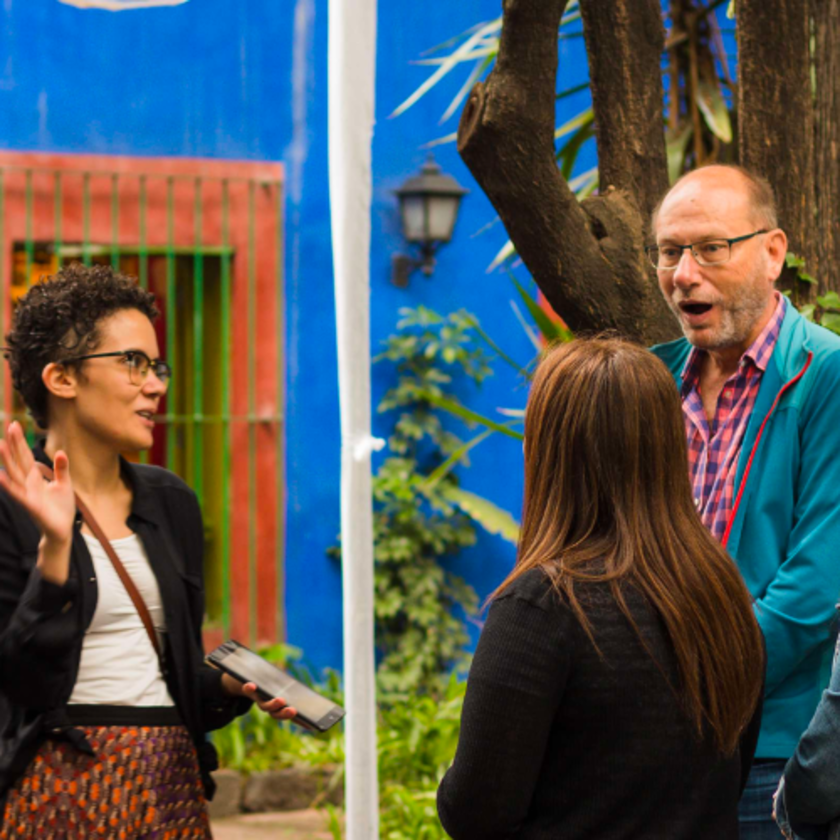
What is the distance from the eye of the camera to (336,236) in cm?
279

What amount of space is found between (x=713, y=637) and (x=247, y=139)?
4.89 m

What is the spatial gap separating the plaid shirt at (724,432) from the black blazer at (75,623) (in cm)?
102

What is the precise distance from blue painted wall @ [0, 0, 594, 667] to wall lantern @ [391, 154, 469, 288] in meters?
0.07

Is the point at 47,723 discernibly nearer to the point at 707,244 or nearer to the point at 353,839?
the point at 353,839

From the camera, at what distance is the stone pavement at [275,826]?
5176 mm

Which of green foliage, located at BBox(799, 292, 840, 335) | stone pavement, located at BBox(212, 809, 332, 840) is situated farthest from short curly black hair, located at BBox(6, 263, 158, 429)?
stone pavement, located at BBox(212, 809, 332, 840)

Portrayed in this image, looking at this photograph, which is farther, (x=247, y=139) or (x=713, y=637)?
(x=247, y=139)

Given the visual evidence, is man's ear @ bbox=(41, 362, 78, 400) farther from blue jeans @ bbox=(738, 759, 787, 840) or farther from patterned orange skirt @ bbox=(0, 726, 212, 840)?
blue jeans @ bbox=(738, 759, 787, 840)

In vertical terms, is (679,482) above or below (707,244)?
below

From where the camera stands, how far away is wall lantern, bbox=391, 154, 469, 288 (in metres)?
6.14

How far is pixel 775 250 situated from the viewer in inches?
96.2

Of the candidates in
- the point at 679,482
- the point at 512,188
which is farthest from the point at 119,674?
the point at 512,188

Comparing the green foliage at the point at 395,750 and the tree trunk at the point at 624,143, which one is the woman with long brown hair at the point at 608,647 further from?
the green foliage at the point at 395,750

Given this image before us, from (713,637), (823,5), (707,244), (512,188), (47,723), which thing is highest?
(823,5)
